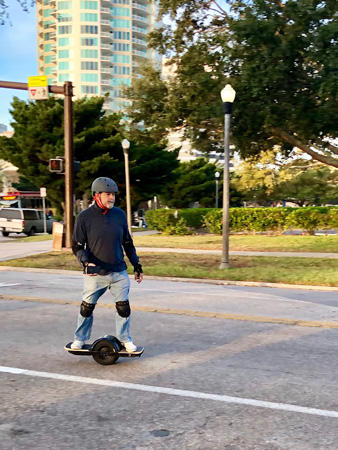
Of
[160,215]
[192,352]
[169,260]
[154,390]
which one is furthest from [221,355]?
[160,215]

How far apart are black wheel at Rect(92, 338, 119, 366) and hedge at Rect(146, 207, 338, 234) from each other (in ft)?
67.6

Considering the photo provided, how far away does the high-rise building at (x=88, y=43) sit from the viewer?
124m

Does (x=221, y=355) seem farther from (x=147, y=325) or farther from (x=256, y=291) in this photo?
(x=256, y=291)

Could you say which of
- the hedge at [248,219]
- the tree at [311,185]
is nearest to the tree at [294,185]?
the tree at [311,185]

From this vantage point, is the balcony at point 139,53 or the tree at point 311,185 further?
the balcony at point 139,53

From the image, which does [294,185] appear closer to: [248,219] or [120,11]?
[248,219]

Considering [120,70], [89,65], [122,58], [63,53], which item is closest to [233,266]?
[89,65]

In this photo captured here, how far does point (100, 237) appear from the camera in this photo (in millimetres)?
5098

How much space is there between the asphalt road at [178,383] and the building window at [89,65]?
125 metres

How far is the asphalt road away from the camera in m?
3.54

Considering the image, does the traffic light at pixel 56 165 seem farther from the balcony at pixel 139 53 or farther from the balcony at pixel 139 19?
the balcony at pixel 139 19

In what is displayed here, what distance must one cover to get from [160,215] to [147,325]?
2187cm

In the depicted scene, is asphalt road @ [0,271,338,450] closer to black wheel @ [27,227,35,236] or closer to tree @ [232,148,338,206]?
black wheel @ [27,227,35,236]

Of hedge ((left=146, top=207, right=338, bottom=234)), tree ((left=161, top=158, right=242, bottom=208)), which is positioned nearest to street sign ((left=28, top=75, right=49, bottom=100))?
hedge ((left=146, top=207, right=338, bottom=234))
